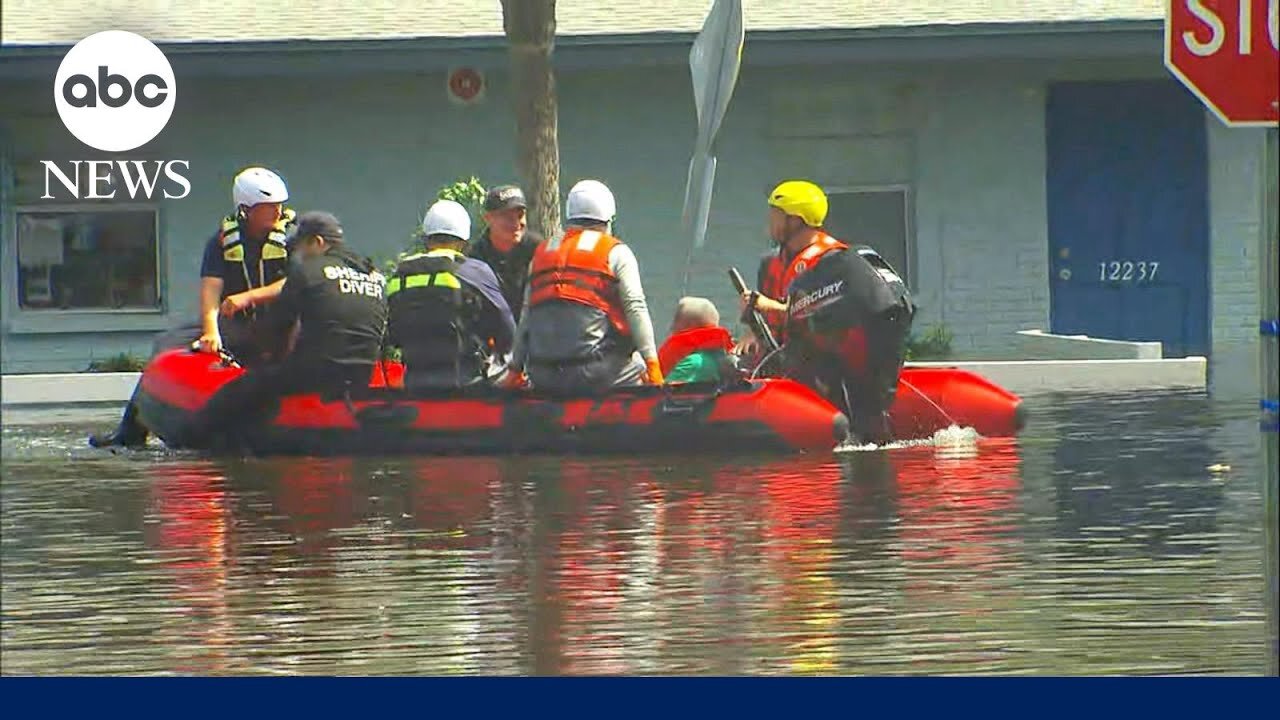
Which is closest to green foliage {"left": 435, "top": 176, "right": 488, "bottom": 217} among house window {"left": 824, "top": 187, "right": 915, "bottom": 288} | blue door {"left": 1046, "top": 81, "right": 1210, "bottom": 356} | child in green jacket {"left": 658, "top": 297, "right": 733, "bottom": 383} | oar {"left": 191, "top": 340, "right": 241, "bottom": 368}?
house window {"left": 824, "top": 187, "right": 915, "bottom": 288}

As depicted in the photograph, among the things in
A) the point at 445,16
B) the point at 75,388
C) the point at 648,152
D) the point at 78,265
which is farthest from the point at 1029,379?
the point at 78,265

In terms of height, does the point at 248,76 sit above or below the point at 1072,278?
above

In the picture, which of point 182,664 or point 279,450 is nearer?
point 182,664

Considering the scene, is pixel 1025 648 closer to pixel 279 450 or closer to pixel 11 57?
pixel 279 450

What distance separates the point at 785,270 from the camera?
16531 mm

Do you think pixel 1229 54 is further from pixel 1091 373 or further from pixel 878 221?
pixel 878 221

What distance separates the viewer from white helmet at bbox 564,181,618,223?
626 inches

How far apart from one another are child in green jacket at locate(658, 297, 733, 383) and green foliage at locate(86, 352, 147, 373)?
870 cm

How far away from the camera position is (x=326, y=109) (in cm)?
2612

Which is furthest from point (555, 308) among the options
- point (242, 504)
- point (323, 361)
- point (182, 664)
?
point (182, 664)

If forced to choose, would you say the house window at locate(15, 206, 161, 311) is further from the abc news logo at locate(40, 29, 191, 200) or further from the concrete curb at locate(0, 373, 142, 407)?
the concrete curb at locate(0, 373, 142, 407)

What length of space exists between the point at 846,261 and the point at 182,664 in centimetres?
793

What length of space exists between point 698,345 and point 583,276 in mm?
1002

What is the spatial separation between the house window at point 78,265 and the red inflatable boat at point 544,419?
918 centimetres
